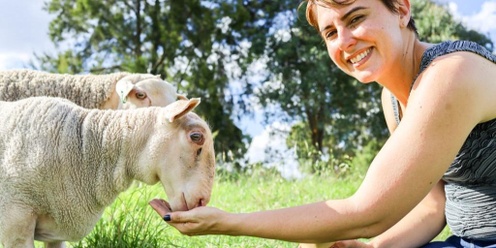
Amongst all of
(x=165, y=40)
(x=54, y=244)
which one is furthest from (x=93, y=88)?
(x=165, y=40)

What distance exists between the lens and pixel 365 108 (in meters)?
23.8

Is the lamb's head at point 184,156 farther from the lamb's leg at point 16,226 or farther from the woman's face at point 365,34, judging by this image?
the woman's face at point 365,34

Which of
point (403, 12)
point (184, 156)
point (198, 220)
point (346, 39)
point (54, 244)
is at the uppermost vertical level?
point (403, 12)

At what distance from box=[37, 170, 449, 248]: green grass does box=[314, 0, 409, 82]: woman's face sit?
2154 mm

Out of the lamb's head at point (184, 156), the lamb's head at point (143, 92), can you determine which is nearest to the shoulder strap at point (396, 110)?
the lamb's head at point (184, 156)

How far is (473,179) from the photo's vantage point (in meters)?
2.65

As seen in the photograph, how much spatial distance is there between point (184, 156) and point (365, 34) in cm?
115

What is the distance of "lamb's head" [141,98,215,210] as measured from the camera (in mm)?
3039

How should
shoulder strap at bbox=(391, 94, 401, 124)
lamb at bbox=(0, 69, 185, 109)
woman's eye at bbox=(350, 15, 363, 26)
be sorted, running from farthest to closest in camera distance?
lamb at bbox=(0, 69, 185, 109) < shoulder strap at bbox=(391, 94, 401, 124) < woman's eye at bbox=(350, 15, 363, 26)

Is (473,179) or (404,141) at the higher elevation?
(404,141)

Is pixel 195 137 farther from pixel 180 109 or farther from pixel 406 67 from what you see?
pixel 406 67

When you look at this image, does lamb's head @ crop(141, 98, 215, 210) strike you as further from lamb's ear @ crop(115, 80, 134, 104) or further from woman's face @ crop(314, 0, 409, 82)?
lamb's ear @ crop(115, 80, 134, 104)

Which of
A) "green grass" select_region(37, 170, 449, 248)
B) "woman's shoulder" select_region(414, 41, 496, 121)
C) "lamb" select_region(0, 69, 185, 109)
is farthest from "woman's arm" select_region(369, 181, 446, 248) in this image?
"lamb" select_region(0, 69, 185, 109)

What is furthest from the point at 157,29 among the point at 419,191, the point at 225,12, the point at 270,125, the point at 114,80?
the point at 419,191
